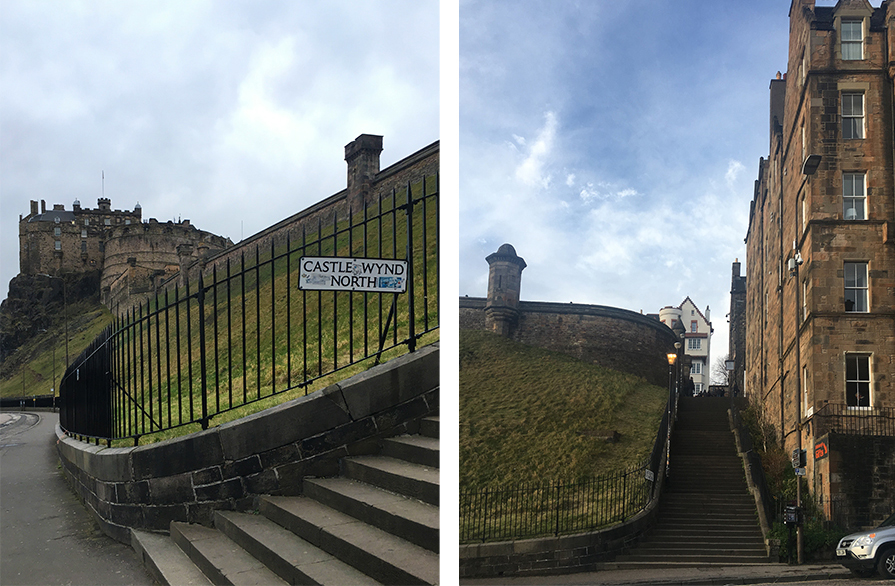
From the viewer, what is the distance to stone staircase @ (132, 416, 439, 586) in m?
2.59

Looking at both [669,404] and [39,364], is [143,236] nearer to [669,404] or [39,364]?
[39,364]

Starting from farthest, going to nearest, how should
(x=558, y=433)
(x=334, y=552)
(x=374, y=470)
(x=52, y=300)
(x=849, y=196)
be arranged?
(x=52, y=300) → (x=558, y=433) → (x=849, y=196) → (x=374, y=470) → (x=334, y=552)

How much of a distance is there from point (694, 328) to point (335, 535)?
5.26 metres

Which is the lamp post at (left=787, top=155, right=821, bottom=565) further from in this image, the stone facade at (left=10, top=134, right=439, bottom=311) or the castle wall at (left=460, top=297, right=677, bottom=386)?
the stone facade at (left=10, top=134, right=439, bottom=311)

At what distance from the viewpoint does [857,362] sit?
16.4 feet

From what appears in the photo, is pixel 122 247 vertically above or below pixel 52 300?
above

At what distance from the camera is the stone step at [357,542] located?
252 centimetres

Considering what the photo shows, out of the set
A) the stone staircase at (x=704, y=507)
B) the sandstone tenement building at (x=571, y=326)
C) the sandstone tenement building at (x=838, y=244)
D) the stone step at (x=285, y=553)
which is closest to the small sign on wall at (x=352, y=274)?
the stone step at (x=285, y=553)

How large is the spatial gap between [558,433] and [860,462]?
249cm

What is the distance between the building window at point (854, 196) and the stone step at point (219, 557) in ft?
16.5

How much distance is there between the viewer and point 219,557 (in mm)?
2900

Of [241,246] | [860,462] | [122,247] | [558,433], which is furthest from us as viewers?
[241,246]

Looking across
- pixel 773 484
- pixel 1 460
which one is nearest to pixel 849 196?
pixel 773 484

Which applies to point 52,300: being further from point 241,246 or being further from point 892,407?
point 892,407
